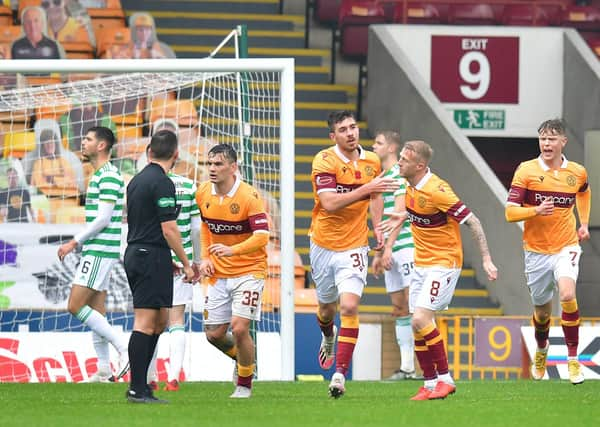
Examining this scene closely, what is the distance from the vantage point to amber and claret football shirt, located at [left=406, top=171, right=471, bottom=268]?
36.1ft

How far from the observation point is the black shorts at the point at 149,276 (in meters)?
10.4

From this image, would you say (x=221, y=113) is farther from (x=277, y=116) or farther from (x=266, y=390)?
(x=266, y=390)

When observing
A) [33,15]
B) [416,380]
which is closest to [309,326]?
[416,380]

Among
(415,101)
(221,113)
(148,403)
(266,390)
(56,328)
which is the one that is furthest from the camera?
(415,101)

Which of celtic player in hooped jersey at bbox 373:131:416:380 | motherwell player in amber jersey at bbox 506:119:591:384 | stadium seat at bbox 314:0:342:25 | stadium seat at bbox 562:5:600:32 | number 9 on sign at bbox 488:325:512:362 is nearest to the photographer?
motherwell player in amber jersey at bbox 506:119:591:384

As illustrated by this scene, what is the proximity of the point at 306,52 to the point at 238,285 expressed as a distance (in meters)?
11.5

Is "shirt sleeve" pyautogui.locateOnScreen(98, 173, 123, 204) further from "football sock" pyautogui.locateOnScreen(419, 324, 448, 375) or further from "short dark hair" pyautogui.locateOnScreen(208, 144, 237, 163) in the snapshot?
"football sock" pyautogui.locateOnScreen(419, 324, 448, 375)

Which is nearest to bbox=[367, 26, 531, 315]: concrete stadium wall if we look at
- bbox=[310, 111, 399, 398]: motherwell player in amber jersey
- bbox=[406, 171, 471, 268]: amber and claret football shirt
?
bbox=[310, 111, 399, 398]: motherwell player in amber jersey

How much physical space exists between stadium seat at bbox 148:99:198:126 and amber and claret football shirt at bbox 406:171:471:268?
22.1 ft

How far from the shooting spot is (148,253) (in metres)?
10.4

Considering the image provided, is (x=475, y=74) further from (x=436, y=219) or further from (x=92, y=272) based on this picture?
(x=436, y=219)

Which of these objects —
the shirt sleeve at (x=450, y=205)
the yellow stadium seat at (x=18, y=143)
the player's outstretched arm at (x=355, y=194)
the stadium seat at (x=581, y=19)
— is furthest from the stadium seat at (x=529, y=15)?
the shirt sleeve at (x=450, y=205)

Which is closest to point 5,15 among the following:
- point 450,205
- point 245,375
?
point 245,375

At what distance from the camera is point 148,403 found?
1057 cm
